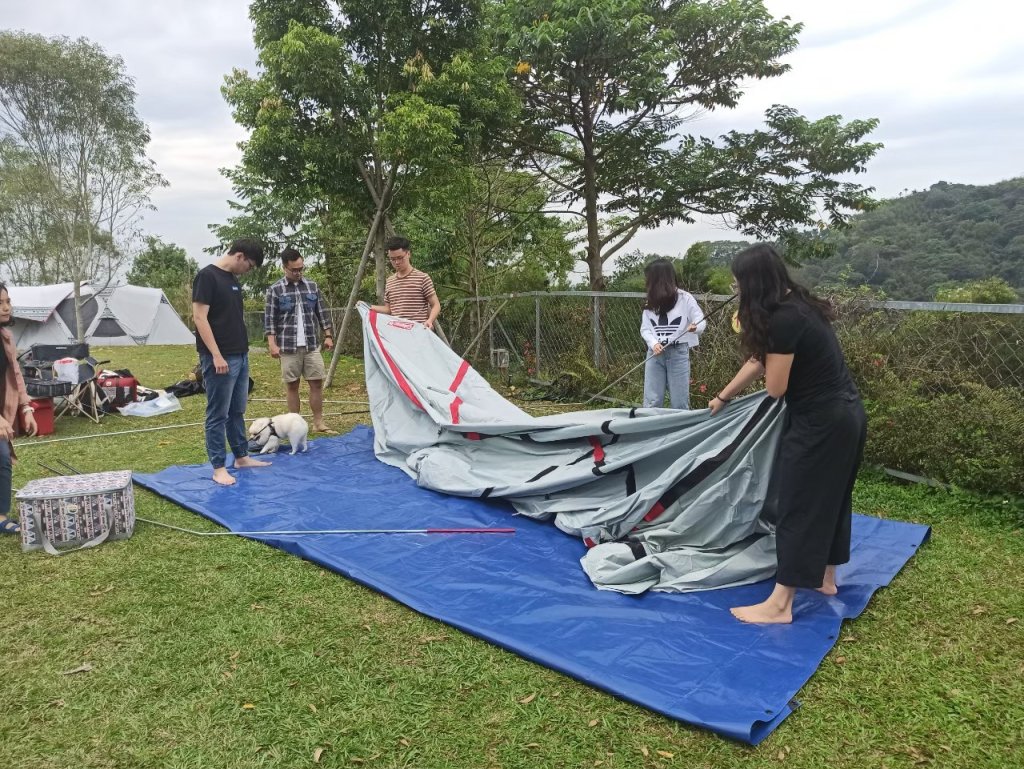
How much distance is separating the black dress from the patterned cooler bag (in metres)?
3.20

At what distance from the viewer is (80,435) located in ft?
19.5

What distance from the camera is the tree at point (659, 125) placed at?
895cm

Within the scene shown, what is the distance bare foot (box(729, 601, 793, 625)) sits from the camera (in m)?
2.44

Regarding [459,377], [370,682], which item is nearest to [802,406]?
[370,682]

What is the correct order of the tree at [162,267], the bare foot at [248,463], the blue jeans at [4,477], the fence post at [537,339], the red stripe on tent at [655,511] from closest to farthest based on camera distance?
the red stripe on tent at [655,511] < the blue jeans at [4,477] < the bare foot at [248,463] < the fence post at [537,339] < the tree at [162,267]

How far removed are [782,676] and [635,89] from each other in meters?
9.22

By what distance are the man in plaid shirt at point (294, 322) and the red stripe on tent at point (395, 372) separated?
37 cm

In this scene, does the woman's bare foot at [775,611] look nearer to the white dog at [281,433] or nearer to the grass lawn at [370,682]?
the grass lawn at [370,682]

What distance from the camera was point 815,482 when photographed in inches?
92.9

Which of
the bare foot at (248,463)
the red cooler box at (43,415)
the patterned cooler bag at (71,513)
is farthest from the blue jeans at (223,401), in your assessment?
the red cooler box at (43,415)

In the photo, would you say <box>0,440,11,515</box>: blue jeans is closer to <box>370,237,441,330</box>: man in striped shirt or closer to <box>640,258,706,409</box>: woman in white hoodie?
<box>370,237,441,330</box>: man in striped shirt

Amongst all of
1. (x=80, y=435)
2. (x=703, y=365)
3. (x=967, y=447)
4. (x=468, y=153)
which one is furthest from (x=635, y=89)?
(x=80, y=435)

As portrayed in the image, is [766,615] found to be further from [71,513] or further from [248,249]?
[248,249]

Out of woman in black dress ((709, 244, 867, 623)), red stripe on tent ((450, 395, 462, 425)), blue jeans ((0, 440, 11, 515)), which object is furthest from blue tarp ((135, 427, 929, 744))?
blue jeans ((0, 440, 11, 515))
